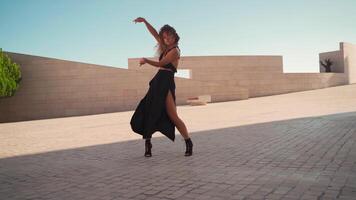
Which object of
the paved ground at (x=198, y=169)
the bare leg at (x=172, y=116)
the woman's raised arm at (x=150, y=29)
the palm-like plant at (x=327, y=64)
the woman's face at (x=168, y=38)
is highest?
the palm-like plant at (x=327, y=64)

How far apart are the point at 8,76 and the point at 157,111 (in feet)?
54.7

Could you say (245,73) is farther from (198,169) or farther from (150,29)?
(198,169)

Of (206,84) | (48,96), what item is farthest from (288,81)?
(48,96)

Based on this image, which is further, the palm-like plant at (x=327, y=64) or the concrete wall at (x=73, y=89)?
the palm-like plant at (x=327, y=64)

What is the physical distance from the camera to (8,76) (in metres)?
19.3

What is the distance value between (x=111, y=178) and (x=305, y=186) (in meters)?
2.16

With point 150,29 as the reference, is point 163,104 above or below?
below

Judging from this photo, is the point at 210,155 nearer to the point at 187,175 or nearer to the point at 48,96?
the point at 187,175

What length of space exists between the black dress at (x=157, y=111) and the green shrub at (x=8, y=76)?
15830mm

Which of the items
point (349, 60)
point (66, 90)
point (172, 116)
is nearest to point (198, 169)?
point (172, 116)

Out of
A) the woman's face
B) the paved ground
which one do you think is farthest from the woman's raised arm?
the paved ground

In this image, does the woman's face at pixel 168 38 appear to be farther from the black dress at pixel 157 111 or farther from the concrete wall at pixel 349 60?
the concrete wall at pixel 349 60

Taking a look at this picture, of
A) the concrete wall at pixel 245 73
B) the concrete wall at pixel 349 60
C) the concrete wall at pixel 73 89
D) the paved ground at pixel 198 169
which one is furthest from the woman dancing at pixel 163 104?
the concrete wall at pixel 349 60

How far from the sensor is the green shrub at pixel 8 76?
61.7 ft
